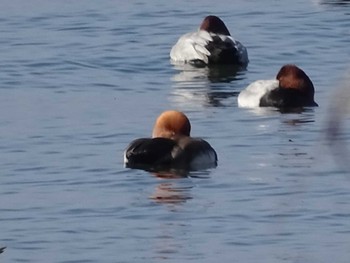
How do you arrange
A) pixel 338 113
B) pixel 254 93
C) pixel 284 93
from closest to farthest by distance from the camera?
1. pixel 338 113
2. pixel 254 93
3. pixel 284 93

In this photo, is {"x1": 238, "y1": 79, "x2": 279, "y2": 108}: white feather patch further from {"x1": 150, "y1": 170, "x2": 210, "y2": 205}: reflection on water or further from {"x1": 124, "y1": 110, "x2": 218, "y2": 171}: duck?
{"x1": 150, "y1": 170, "x2": 210, "y2": 205}: reflection on water

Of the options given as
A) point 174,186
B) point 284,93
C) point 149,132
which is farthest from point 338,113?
point 284,93

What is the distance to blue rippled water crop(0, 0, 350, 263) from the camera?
27.9 ft

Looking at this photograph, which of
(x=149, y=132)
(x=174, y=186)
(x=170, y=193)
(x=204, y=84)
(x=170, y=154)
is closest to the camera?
(x=170, y=193)

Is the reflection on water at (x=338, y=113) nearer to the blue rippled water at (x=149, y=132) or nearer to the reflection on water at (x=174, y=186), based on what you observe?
the blue rippled water at (x=149, y=132)

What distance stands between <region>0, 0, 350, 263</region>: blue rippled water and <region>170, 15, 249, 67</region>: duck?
0.81 feet

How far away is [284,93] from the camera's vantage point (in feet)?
49.4

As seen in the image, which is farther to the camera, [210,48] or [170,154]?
[210,48]

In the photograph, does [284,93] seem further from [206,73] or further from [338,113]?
[338,113]

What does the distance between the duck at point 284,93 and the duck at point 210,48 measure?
286cm

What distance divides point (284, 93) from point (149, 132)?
90.8 inches

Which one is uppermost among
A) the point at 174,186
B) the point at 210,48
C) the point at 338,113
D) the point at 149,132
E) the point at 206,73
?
the point at 338,113

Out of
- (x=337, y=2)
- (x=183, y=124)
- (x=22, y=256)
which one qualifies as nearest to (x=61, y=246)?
(x=22, y=256)

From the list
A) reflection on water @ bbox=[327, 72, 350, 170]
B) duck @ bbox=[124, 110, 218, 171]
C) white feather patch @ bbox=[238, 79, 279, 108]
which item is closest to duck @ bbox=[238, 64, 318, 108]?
white feather patch @ bbox=[238, 79, 279, 108]
